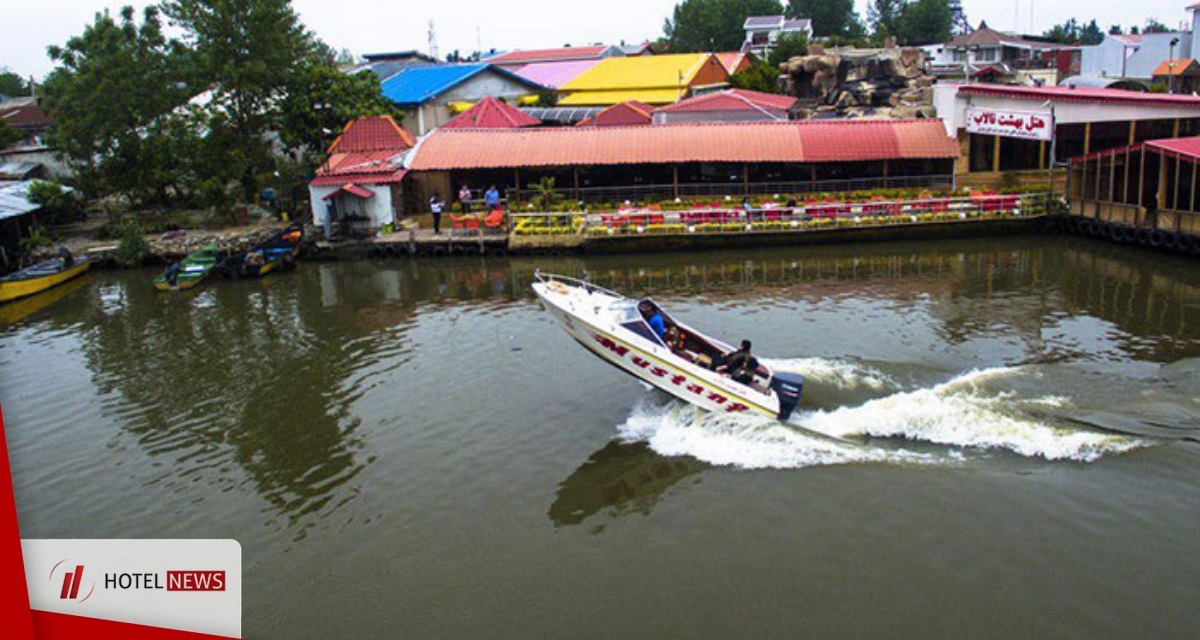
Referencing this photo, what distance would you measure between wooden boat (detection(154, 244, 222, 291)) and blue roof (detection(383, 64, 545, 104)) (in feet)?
67.1

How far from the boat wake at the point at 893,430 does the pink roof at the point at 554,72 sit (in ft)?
149

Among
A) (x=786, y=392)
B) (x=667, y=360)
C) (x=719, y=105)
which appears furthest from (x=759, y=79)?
(x=667, y=360)

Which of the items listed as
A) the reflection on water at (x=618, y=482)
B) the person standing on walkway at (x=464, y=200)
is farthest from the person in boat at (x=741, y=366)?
the person standing on walkway at (x=464, y=200)

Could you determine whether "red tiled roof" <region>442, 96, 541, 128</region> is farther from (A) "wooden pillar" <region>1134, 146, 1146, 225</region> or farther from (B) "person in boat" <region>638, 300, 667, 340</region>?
(B) "person in boat" <region>638, 300, 667, 340</region>

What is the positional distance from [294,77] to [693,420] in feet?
104

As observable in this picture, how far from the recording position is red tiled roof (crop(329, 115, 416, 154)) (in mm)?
40375

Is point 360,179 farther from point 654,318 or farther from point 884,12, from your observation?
point 884,12

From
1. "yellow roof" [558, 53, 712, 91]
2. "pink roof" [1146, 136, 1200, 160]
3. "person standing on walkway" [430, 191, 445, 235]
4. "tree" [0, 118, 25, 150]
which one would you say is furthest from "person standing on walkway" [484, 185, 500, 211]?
"tree" [0, 118, 25, 150]

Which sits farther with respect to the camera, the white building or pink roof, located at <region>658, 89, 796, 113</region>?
the white building

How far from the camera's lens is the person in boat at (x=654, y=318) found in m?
16.8

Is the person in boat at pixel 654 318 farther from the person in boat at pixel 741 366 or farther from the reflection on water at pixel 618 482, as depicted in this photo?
the reflection on water at pixel 618 482

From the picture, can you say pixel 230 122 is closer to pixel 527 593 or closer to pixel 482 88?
pixel 482 88

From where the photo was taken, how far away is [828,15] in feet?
371

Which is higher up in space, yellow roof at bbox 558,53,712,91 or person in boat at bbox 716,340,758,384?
yellow roof at bbox 558,53,712,91
